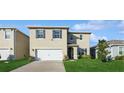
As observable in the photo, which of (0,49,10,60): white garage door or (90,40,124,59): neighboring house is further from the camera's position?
(90,40,124,59): neighboring house

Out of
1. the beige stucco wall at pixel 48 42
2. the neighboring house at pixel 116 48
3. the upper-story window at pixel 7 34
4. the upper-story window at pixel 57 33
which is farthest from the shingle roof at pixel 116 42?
the upper-story window at pixel 7 34

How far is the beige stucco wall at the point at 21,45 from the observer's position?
35.0m

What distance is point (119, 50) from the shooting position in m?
35.0

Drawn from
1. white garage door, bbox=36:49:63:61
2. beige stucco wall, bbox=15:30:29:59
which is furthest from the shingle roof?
beige stucco wall, bbox=15:30:29:59

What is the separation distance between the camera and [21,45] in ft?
122

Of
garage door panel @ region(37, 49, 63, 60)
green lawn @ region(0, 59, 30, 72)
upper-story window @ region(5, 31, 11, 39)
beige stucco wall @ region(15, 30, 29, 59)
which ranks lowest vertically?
green lawn @ region(0, 59, 30, 72)

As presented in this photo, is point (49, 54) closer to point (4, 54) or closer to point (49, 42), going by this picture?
point (49, 42)

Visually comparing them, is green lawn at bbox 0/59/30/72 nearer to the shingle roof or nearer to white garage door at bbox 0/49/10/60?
white garage door at bbox 0/49/10/60

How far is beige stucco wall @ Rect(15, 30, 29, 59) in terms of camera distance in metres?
35.0

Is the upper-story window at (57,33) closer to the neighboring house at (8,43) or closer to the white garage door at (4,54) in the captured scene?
the neighboring house at (8,43)

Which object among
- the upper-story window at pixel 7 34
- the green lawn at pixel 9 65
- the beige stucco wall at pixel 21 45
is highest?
the upper-story window at pixel 7 34

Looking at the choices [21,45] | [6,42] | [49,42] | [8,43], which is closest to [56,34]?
[49,42]

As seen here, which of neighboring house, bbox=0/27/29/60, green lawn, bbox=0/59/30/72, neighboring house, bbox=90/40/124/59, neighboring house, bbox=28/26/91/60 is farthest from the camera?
neighboring house, bbox=90/40/124/59
